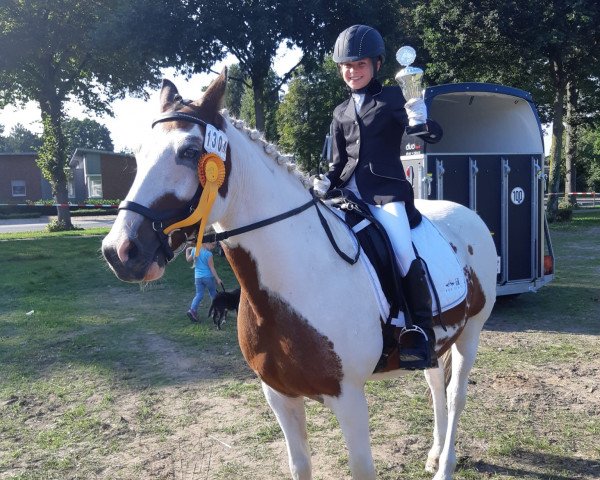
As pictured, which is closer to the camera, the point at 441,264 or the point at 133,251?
the point at 133,251

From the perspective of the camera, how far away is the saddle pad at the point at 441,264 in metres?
3.46

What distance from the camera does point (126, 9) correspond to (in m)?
19.8

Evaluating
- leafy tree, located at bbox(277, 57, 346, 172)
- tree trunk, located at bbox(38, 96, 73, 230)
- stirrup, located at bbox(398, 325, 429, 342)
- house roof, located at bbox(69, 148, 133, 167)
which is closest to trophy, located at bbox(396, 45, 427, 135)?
stirrup, located at bbox(398, 325, 429, 342)

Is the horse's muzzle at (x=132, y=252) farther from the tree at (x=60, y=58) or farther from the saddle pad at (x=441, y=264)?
the tree at (x=60, y=58)

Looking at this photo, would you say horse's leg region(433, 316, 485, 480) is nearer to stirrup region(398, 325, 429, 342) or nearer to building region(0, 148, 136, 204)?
stirrup region(398, 325, 429, 342)

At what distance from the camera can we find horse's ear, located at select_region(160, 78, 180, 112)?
2.47 m

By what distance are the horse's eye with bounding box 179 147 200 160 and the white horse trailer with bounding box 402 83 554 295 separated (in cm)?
643

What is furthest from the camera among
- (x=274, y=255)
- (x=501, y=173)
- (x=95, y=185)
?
(x=95, y=185)

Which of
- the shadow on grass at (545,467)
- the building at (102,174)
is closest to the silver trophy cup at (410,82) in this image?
the shadow on grass at (545,467)

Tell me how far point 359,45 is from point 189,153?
1424 millimetres

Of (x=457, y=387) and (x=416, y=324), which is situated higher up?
(x=416, y=324)

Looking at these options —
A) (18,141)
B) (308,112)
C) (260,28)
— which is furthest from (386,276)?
(18,141)

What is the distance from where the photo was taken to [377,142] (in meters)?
3.24

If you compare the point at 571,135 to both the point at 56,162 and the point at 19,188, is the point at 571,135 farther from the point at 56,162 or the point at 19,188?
the point at 19,188
